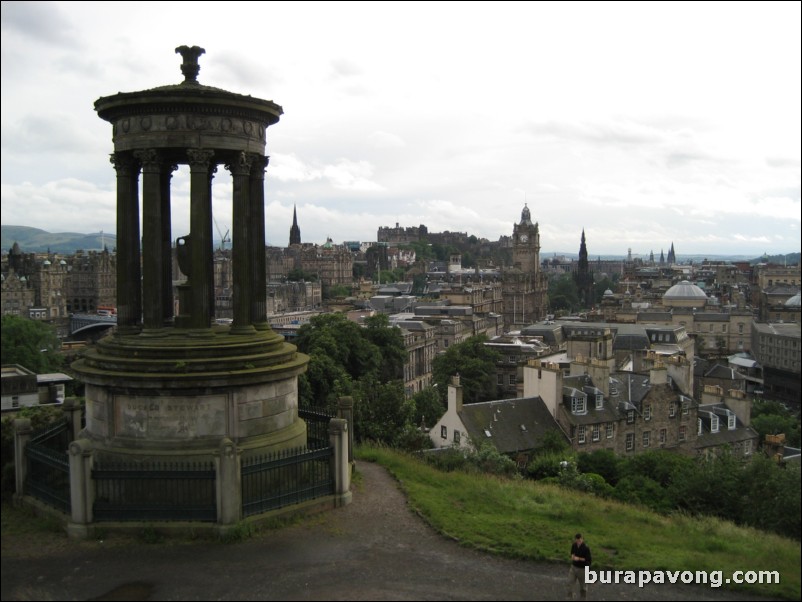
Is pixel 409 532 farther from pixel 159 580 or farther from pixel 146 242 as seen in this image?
pixel 146 242

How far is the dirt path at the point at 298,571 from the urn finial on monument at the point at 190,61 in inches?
385

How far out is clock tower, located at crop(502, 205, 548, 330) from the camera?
13838 cm

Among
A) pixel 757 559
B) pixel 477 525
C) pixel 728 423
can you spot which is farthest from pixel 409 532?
pixel 728 423

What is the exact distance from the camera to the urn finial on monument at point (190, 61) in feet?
52.5

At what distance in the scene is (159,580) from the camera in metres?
11.3

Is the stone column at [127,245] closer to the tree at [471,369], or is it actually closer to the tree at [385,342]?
the tree at [471,369]

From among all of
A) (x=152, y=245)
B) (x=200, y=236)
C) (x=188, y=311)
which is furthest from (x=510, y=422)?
(x=152, y=245)

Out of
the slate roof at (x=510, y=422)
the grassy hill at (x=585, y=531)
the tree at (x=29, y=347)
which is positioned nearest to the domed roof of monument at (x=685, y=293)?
the slate roof at (x=510, y=422)

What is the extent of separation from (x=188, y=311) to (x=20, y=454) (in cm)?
442

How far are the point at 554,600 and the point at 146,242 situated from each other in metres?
10.6

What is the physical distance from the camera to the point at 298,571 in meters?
11.7

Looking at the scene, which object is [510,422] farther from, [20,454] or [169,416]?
[20,454]

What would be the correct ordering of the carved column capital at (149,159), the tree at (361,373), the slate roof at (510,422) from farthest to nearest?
1. the slate roof at (510,422)
2. the tree at (361,373)
3. the carved column capital at (149,159)

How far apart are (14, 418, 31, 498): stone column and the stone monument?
1.24 m
